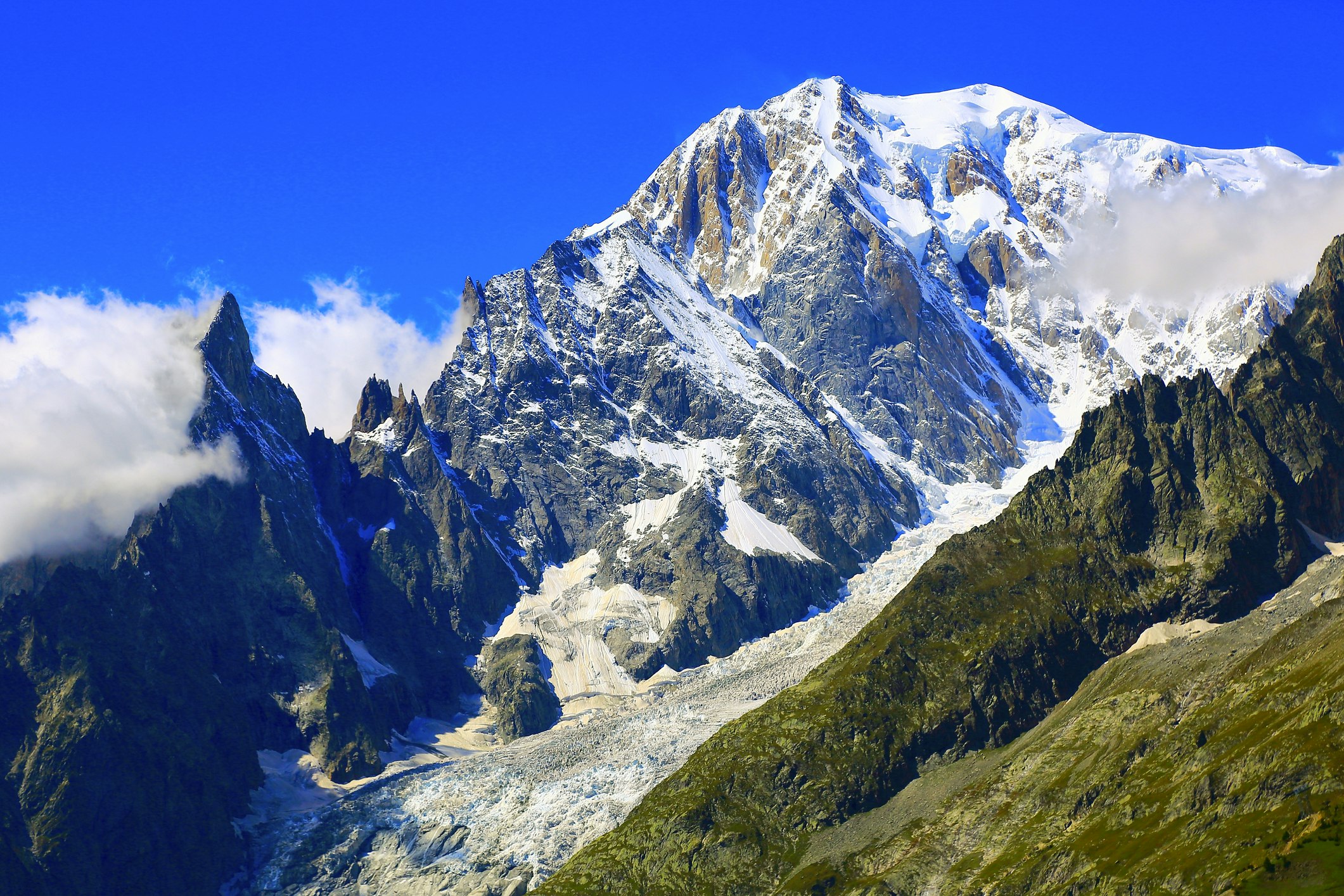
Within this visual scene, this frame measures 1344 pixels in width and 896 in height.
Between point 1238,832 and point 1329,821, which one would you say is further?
point 1238,832

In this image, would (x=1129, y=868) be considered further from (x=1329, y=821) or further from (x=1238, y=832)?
(x=1329, y=821)

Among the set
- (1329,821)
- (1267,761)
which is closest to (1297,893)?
(1329,821)

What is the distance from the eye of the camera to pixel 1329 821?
176 meters

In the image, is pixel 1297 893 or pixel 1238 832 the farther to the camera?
pixel 1238 832

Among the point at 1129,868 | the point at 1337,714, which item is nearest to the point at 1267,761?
the point at 1337,714

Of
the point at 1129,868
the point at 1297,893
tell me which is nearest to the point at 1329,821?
the point at 1297,893

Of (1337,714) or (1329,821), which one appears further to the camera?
(1337,714)

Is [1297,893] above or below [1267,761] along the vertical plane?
below

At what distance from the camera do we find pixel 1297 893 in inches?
6619

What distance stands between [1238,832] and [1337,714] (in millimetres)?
22289

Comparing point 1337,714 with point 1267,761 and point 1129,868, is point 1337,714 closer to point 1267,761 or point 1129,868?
point 1267,761

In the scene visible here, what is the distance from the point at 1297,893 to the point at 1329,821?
12644 millimetres

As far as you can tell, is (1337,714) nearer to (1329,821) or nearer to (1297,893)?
(1329,821)

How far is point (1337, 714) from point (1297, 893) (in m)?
35.5
